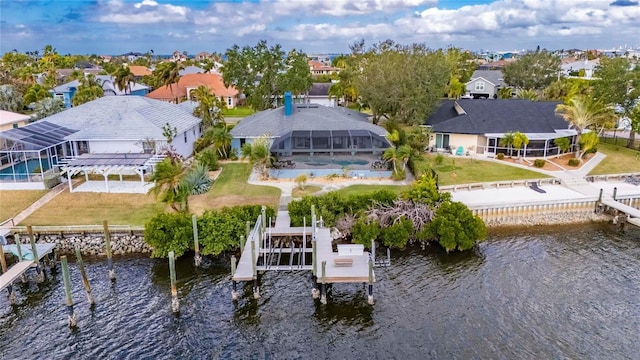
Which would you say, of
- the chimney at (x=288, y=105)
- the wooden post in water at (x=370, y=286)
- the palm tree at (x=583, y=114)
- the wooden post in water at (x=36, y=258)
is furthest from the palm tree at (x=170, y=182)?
the palm tree at (x=583, y=114)

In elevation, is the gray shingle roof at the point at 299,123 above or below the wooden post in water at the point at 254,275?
above

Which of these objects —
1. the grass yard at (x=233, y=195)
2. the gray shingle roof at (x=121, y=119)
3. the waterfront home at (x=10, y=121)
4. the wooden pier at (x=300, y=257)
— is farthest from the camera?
the waterfront home at (x=10, y=121)

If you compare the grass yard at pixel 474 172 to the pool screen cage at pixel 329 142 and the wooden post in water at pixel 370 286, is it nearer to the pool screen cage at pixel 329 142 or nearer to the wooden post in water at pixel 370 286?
the pool screen cage at pixel 329 142

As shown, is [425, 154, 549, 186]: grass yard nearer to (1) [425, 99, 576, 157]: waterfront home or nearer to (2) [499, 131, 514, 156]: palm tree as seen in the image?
(2) [499, 131, 514, 156]: palm tree

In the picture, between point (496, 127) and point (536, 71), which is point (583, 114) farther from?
point (536, 71)

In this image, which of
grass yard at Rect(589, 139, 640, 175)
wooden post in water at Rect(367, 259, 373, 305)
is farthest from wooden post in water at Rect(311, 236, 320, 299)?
grass yard at Rect(589, 139, 640, 175)

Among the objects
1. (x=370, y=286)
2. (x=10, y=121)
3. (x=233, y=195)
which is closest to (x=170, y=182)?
(x=233, y=195)

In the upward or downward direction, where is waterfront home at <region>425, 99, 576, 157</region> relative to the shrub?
upward
